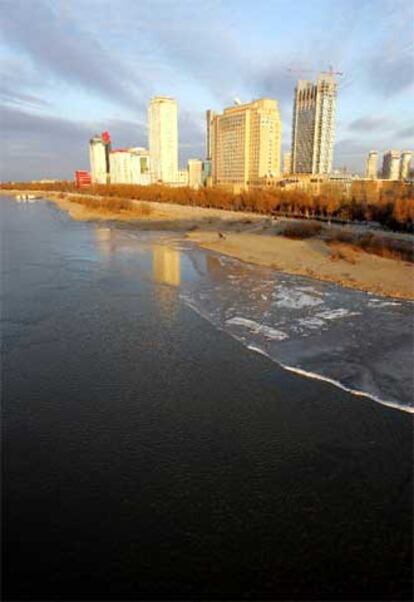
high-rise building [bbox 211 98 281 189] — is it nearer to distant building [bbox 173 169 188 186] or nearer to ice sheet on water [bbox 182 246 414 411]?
distant building [bbox 173 169 188 186]

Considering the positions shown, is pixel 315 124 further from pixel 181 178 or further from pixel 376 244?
pixel 376 244

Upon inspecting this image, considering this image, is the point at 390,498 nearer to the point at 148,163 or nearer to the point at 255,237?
the point at 255,237

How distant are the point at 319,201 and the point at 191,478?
3085cm

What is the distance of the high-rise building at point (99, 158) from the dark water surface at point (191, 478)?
108 metres

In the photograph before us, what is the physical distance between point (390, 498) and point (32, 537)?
10.8 feet

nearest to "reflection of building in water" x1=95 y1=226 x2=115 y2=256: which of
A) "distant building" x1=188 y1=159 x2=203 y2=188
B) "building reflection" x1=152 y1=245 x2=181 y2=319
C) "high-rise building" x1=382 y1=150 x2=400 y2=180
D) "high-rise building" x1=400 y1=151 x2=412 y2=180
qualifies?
"building reflection" x1=152 y1=245 x2=181 y2=319

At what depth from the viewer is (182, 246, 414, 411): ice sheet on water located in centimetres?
706

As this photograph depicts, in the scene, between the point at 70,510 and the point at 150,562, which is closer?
the point at 150,562

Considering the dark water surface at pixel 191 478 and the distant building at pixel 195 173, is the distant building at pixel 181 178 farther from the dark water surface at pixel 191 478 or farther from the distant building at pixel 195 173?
the dark water surface at pixel 191 478

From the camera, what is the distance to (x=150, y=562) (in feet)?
12.1

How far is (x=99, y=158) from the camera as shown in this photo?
4385 inches

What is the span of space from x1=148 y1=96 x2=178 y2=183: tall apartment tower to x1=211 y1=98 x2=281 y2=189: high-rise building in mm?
15671

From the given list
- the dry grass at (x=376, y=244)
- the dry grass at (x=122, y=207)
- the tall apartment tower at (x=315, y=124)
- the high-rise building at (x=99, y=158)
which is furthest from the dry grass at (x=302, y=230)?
the high-rise building at (x=99, y=158)

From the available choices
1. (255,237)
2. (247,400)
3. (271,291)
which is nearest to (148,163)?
(255,237)
